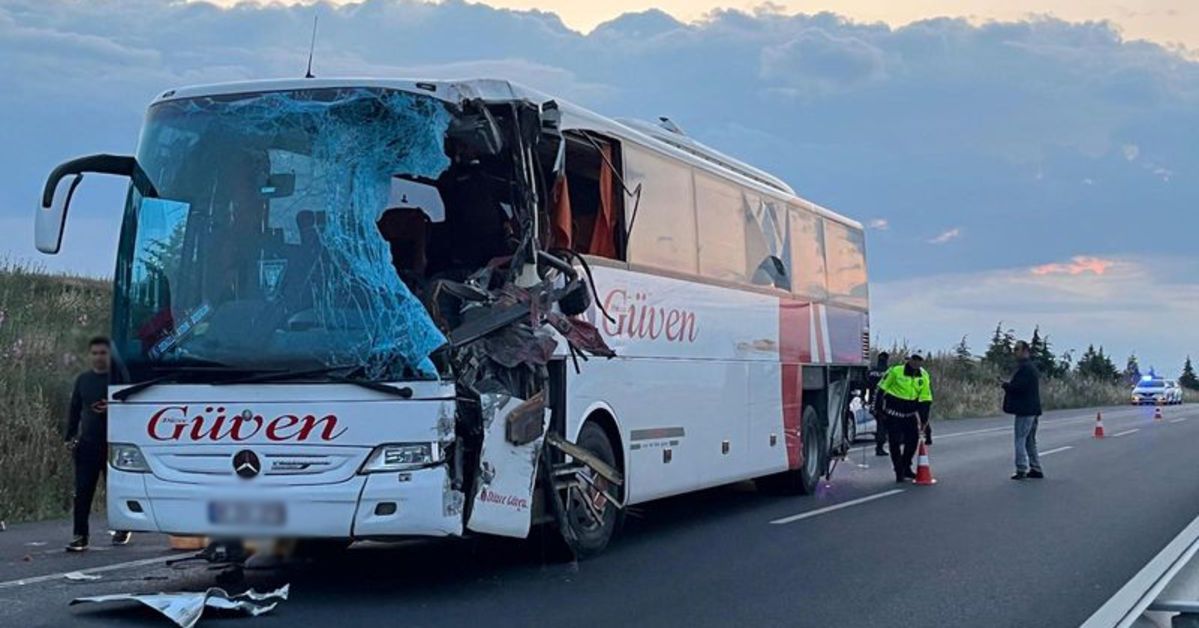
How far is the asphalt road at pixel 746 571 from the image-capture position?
27.4 ft

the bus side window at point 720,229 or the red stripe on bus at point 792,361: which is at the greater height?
the bus side window at point 720,229

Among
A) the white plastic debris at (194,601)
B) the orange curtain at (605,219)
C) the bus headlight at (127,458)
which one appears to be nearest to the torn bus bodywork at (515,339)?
the orange curtain at (605,219)

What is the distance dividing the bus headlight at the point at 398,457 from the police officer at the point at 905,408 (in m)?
10.9

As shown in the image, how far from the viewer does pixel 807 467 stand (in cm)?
1605

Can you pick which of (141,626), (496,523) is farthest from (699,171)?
(141,626)

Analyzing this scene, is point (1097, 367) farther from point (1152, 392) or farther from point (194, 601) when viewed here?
point (194, 601)

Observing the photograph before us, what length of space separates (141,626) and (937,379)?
43825 mm

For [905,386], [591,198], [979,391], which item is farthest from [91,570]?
[979,391]

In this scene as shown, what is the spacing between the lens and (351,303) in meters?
8.28

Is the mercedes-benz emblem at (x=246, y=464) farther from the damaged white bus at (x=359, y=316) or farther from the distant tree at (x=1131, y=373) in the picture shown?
A: the distant tree at (x=1131, y=373)

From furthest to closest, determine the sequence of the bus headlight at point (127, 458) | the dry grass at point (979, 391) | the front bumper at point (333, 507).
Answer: the dry grass at point (979, 391)
the bus headlight at point (127, 458)
the front bumper at point (333, 507)

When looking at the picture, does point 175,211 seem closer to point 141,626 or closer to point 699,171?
point 141,626

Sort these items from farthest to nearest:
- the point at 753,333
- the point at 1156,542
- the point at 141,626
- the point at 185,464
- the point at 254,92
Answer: the point at 753,333 < the point at 1156,542 < the point at 254,92 < the point at 185,464 < the point at 141,626

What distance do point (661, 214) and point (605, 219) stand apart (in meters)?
1.04
